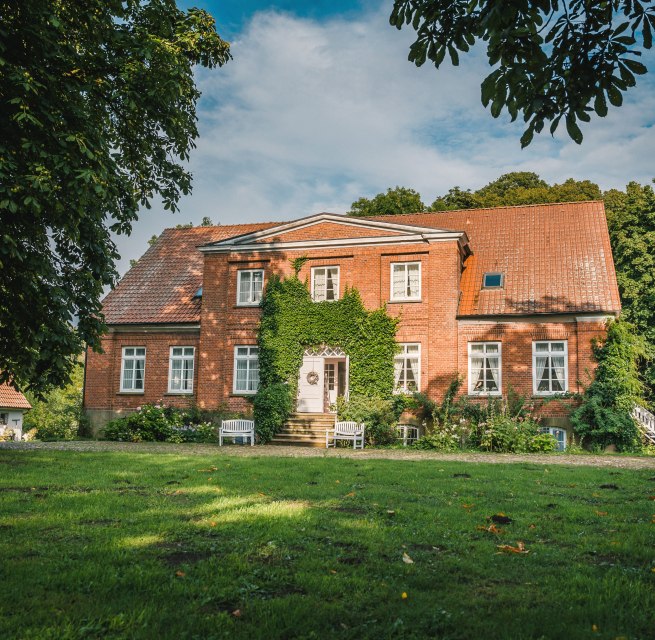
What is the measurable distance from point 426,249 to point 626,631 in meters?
21.4

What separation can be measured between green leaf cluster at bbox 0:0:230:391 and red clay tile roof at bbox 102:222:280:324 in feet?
42.5

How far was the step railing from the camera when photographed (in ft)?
70.2

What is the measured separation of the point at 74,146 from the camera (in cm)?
1039

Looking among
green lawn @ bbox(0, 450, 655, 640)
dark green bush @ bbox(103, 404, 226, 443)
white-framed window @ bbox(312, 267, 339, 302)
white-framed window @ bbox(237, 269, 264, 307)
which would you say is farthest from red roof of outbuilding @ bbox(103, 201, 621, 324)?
green lawn @ bbox(0, 450, 655, 640)

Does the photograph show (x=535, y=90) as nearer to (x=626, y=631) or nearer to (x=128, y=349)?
(x=626, y=631)

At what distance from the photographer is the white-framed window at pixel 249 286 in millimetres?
26422

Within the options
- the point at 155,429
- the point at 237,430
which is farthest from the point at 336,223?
the point at 155,429

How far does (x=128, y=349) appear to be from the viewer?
28.0 meters

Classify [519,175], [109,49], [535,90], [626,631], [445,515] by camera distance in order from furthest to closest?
[519,175]
[109,49]
[445,515]
[535,90]
[626,631]

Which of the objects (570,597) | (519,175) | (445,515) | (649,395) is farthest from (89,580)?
(519,175)

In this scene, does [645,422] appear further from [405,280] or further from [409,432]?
[405,280]

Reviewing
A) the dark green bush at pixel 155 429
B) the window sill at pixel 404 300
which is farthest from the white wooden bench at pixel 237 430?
the window sill at pixel 404 300

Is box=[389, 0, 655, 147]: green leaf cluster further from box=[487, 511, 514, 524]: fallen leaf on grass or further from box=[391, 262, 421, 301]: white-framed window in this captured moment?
box=[391, 262, 421, 301]: white-framed window

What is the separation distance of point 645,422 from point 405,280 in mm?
9562
